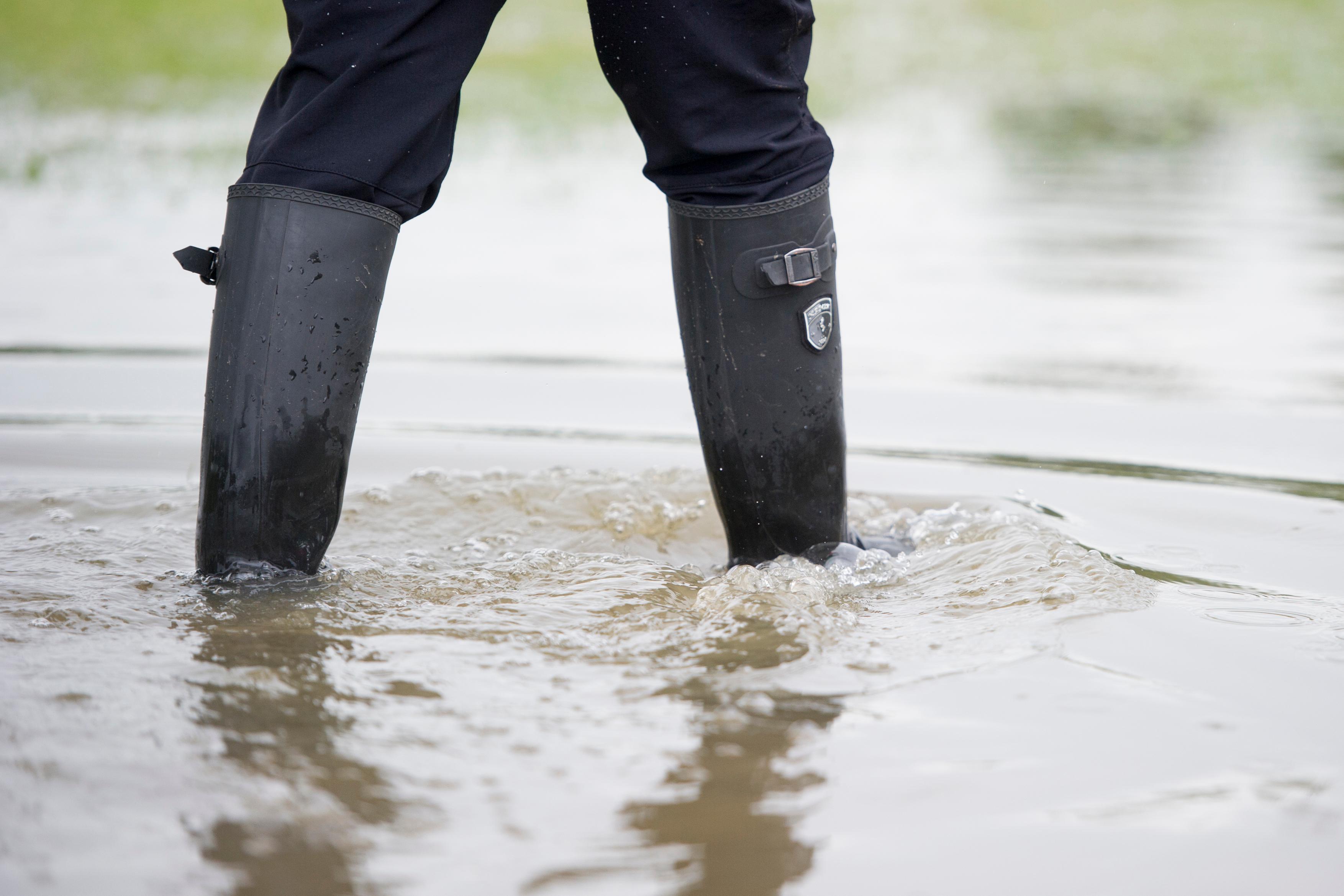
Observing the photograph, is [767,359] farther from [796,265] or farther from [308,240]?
[308,240]

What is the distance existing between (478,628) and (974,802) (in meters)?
0.50

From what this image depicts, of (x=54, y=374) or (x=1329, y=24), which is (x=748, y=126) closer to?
(x=54, y=374)

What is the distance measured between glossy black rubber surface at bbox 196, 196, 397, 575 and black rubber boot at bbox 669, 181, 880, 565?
0.36m

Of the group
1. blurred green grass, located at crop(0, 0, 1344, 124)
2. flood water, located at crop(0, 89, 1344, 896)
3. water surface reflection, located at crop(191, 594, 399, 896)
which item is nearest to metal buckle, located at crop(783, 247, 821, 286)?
flood water, located at crop(0, 89, 1344, 896)

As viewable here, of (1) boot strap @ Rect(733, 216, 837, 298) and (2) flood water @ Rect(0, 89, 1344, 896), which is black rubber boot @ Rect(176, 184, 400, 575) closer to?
(2) flood water @ Rect(0, 89, 1344, 896)

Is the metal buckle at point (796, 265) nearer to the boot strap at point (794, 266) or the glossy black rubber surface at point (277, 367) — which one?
the boot strap at point (794, 266)

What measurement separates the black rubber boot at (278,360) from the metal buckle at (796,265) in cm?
42

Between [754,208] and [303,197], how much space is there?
0.47 metres

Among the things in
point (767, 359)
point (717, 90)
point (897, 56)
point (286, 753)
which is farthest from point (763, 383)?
point (897, 56)

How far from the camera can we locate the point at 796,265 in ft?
4.70

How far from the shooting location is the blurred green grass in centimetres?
862

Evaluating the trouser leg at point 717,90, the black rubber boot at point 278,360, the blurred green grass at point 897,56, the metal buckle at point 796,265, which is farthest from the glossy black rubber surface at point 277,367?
the blurred green grass at point 897,56

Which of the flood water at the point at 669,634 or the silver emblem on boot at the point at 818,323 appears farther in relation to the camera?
the silver emblem on boot at the point at 818,323

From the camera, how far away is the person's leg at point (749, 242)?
1354 millimetres
